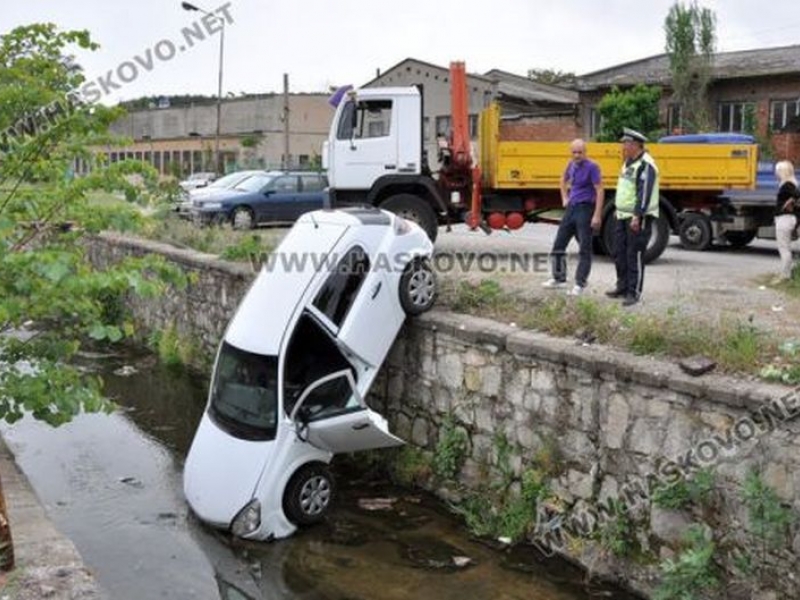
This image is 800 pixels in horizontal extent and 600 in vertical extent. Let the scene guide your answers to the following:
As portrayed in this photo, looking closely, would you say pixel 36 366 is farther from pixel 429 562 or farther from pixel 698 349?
pixel 698 349

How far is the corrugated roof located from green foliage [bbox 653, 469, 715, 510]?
28.8 m

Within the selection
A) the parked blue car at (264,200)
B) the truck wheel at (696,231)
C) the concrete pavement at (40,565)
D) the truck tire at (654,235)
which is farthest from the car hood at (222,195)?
the concrete pavement at (40,565)

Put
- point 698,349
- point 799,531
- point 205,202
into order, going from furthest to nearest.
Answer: point 205,202 → point 698,349 → point 799,531

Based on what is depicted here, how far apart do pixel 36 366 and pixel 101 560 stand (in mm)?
3000

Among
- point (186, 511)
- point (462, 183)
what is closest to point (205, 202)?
point (462, 183)

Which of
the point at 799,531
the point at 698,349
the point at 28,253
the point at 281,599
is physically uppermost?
the point at 28,253

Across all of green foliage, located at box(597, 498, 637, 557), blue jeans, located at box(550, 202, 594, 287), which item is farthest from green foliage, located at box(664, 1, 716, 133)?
green foliage, located at box(597, 498, 637, 557)

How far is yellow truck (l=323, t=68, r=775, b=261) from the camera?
1373 centimetres

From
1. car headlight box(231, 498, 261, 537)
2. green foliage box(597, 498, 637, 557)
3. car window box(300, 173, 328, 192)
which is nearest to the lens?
green foliage box(597, 498, 637, 557)

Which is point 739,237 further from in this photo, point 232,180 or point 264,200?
point 232,180

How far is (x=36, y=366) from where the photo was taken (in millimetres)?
5254

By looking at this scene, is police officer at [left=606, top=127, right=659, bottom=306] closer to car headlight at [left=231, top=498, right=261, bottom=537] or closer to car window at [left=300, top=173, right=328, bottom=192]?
car headlight at [left=231, top=498, right=261, bottom=537]

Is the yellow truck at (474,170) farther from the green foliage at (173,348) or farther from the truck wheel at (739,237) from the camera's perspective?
the green foliage at (173,348)

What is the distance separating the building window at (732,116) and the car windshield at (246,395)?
28773 millimetres
